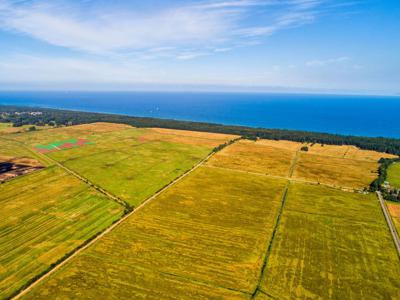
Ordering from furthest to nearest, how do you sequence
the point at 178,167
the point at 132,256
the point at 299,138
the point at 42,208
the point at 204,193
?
the point at 299,138
the point at 178,167
the point at 204,193
the point at 42,208
the point at 132,256

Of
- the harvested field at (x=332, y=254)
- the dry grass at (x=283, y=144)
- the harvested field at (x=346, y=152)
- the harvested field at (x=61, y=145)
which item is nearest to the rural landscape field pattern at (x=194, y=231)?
the harvested field at (x=332, y=254)

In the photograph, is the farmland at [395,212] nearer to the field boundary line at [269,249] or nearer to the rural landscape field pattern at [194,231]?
the rural landscape field pattern at [194,231]

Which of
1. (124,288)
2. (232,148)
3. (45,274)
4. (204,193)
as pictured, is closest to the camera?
(124,288)

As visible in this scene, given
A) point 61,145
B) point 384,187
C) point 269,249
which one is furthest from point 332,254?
point 61,145

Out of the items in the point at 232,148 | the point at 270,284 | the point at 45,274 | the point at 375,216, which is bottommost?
the point at 45,274

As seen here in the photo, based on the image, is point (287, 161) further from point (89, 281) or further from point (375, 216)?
point (89, 281)

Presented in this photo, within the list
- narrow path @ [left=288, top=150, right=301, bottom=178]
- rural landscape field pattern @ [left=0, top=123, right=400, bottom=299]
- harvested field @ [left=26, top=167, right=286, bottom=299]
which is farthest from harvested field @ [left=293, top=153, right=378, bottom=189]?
harvested field @ [left=26, top=167, right=286, bottom=299]

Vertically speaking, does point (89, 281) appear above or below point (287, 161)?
below

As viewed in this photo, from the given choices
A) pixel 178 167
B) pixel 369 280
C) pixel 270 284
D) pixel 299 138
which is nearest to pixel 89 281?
pixel 270 284

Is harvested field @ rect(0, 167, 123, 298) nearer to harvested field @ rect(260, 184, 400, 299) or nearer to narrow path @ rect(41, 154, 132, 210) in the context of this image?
narrow path @ rect(41, 154, 132, 210)
